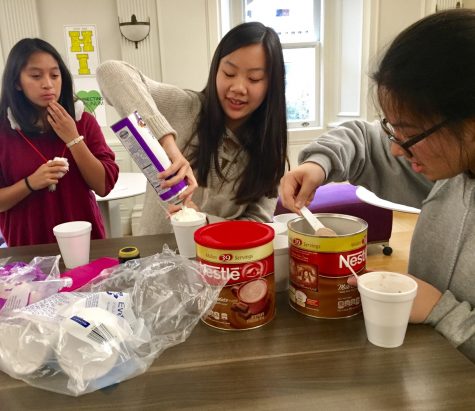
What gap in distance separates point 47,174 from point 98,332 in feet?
3.02

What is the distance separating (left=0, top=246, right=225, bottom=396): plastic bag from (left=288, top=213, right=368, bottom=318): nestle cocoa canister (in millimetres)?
140

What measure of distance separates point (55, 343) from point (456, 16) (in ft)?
2.40

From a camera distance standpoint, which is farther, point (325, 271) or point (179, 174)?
point (179, 174)

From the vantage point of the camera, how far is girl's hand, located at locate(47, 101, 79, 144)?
143 cm

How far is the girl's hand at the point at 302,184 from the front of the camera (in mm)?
891

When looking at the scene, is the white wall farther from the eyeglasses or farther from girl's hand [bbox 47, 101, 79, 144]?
the eyeglasses

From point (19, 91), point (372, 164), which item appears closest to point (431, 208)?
point (372, 164)

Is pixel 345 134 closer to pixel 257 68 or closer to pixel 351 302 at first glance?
pixel 257 68

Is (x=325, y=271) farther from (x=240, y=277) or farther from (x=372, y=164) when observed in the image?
(x=372, y=164)

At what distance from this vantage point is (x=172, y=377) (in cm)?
58

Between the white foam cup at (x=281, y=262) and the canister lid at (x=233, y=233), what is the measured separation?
0.20 ft

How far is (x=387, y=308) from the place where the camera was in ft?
1.96

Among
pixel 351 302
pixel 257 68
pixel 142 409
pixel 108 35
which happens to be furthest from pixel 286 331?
pixel 108 35

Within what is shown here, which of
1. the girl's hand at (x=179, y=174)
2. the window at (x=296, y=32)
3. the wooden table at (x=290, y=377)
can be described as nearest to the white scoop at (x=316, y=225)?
the wooden table at (x=290, y=377)
